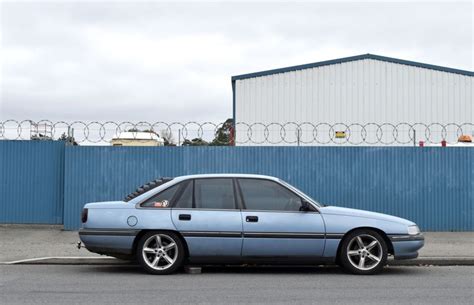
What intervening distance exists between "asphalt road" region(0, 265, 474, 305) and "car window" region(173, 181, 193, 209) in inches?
39.9

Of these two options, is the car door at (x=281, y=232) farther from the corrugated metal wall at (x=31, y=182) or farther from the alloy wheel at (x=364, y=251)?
the corrugated metal wall at (x=31, y=182)

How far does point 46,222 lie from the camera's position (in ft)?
48.6

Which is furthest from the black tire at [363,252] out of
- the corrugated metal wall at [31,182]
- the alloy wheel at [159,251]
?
the corrugated metal wall at [31,182]

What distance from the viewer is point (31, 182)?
1487cm

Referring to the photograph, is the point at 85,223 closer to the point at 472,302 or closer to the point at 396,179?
the point at 472,302

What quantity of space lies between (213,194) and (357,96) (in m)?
14.9

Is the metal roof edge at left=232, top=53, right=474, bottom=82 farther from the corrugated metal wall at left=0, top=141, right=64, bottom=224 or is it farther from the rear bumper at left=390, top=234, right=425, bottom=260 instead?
the rear bumper at left=390, top=234, right=425, bottom=260

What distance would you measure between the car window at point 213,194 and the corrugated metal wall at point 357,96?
13389 millimetres

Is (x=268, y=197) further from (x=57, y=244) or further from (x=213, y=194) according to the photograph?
(x=57, y=244)

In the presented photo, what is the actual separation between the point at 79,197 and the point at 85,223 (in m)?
5.51

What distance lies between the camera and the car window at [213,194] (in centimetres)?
942

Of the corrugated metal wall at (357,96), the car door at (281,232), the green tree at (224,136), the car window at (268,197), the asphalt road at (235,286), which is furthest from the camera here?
the corrugated metal wall at (357,96)

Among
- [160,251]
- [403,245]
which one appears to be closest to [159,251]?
[160,251]

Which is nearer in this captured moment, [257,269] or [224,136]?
[257,269]
